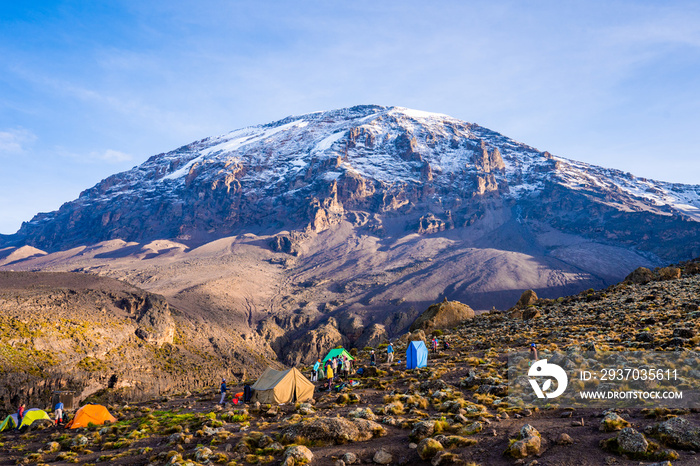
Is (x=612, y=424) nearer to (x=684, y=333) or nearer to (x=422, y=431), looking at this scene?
(x=422, y=431)

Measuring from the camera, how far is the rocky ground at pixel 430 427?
1004cm

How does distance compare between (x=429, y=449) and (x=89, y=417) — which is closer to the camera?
(x=429, y=449)

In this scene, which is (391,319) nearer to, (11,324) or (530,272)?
(530,272)

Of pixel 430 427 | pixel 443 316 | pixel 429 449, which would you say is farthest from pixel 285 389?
pixel 443 316

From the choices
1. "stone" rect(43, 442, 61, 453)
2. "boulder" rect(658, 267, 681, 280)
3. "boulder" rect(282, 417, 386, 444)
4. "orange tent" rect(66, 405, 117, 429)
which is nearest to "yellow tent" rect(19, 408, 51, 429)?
"orange tent" rect(66, 405, 117, 429)

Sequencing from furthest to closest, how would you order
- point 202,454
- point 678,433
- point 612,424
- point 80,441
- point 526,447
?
point 80,441, point 202,454, point 612,424, point 526,447, point 678,433

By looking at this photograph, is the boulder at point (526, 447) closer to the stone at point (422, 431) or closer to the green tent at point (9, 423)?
the stone at point (422, 431)

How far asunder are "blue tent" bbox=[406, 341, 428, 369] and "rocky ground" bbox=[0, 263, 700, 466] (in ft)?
2.55

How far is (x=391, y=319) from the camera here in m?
135

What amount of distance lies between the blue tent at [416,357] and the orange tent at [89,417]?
61.8 feet

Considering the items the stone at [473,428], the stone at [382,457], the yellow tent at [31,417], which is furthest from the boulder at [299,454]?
the yellow tent at [31,417]

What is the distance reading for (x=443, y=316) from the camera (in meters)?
49.5

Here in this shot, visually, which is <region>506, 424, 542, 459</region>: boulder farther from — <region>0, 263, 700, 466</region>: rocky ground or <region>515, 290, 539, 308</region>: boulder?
<region>515, 290, 539, 308</region>: boulder

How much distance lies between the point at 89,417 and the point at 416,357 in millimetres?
20407
